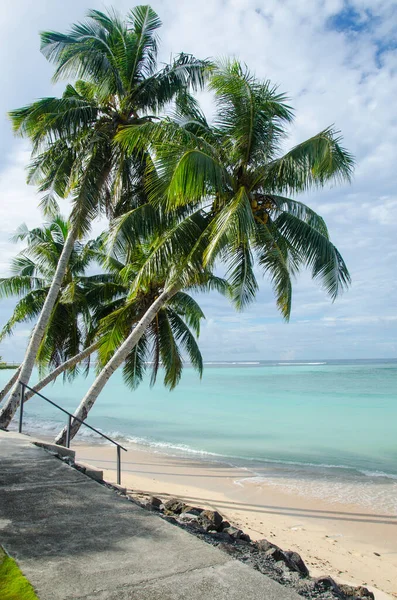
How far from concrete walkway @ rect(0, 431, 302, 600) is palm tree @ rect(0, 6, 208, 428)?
7.51 meters

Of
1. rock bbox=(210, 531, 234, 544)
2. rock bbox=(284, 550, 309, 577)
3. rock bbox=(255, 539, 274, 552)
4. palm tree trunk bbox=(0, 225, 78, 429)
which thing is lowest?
rock bbox=(284, 550, 309, 577)

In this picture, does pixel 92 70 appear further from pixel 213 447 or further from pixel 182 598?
pixel 213 447

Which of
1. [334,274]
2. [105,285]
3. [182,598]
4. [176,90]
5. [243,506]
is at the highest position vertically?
[176,90]

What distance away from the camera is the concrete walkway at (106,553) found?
3121 mm

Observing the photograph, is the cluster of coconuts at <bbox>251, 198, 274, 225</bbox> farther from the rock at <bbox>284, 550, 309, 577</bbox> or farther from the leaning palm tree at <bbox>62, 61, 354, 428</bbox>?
the rock at <bbox>284, 550, 309, 577</bbox>

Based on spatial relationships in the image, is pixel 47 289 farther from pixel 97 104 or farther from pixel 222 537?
pixel 222 537

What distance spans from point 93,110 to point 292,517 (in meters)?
11.2

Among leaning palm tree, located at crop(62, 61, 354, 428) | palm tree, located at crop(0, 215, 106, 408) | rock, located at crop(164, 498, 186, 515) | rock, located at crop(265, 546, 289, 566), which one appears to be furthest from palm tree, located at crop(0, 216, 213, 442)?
rock, located at crop(265, 546, 289, 566)

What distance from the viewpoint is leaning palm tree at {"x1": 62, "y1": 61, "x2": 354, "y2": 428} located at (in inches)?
418

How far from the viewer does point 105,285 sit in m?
17.6

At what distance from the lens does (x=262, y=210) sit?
11.2m

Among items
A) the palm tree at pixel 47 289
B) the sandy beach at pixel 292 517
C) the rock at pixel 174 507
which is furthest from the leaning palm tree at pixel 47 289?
the rock at pixel 174 507

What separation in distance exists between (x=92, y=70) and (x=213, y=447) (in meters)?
15.2

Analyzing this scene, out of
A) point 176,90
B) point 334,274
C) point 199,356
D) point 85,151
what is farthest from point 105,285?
point 334,274
